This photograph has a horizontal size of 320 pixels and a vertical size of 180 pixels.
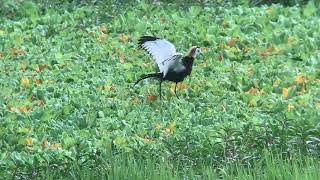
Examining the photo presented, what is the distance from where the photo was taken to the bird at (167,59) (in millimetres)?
8070

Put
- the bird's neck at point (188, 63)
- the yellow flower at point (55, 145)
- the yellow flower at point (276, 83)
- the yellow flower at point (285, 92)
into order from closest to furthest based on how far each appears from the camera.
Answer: the yellow flower at point (55, 145) < the yellow flower at point (285, 92) < the bird's neck at point (188, 63) < the yellow flower at point (276, 83)

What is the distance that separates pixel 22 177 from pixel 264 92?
2.87m

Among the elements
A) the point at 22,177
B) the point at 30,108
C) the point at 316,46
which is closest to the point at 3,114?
the point at 30,108

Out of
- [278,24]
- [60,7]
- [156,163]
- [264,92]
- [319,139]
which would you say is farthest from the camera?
[60,7]

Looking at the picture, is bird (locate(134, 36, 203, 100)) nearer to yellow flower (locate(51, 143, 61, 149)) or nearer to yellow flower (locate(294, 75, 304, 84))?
yellow flower (locate(294, 75, 304, 84))

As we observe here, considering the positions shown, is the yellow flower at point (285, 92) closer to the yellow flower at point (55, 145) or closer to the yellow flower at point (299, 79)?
the yellow flower at point (299, 79)

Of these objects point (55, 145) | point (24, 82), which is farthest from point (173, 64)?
point (55, 145)

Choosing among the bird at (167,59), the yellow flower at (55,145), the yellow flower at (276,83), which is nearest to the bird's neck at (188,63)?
the bird at (167,59)

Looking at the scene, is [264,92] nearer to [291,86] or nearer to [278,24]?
[291,86]

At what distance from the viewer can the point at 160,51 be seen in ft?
26.6

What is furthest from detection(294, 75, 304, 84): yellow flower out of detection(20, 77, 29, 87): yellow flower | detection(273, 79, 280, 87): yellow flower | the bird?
detection(20, 77, 29, 87): yellow flower

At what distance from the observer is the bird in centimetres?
807

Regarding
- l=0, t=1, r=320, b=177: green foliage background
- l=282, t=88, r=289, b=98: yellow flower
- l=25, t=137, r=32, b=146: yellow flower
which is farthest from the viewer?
l=282, t=88, r=289, b=98: yellow flower

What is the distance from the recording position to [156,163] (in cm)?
566
